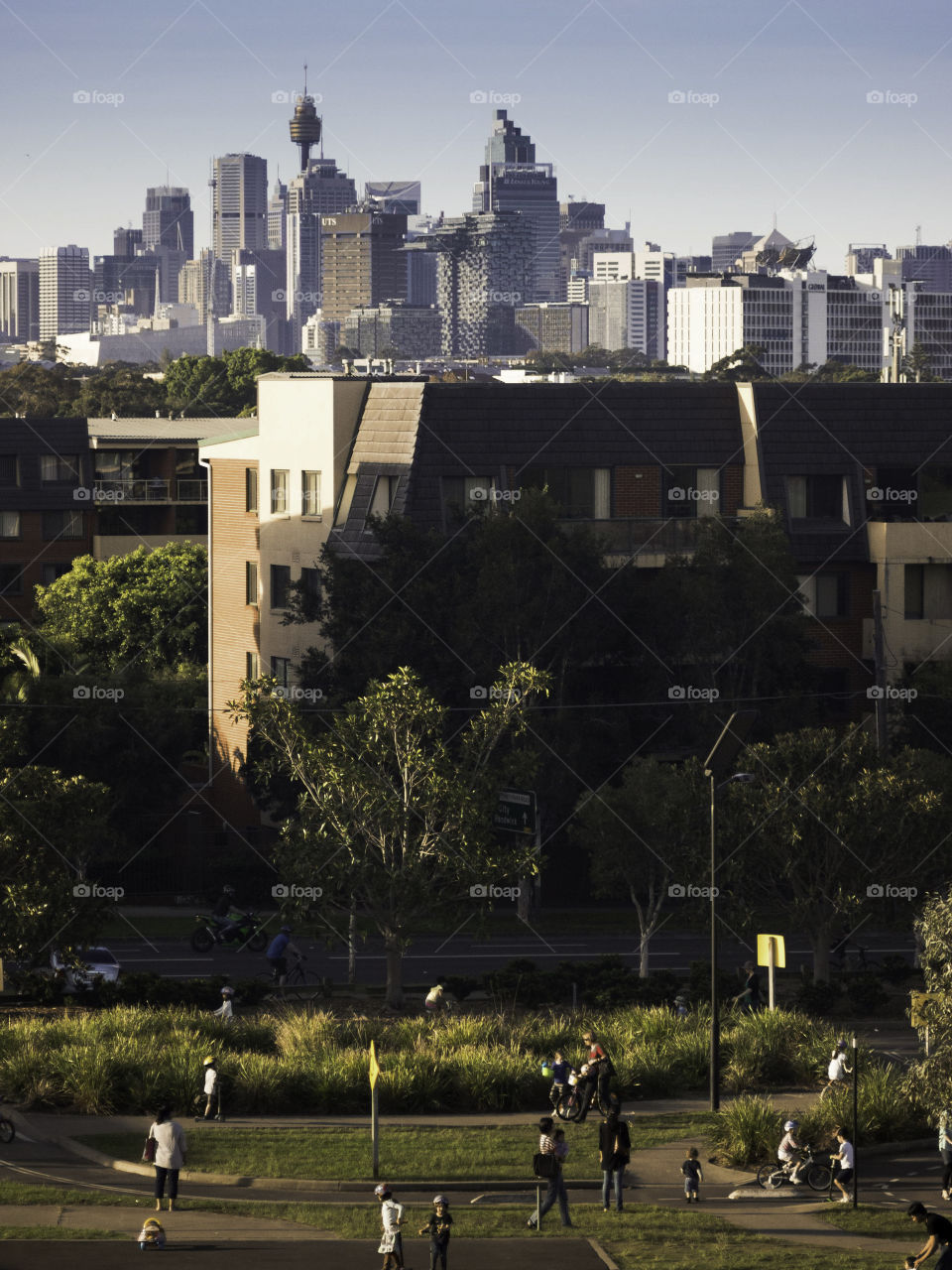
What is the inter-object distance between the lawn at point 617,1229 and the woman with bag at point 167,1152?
1.34 ft

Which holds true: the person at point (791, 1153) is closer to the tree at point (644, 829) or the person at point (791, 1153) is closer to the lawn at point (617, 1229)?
the lawn at point (617, 1229)

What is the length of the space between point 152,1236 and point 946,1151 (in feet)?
33.9

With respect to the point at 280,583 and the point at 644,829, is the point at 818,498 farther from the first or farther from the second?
the point at 644,829

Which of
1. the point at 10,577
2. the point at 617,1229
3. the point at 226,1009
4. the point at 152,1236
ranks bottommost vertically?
the point at 617,1229

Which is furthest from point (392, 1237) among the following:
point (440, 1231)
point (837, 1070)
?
point (837, 1070)

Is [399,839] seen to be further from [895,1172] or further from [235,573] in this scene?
[235,573]

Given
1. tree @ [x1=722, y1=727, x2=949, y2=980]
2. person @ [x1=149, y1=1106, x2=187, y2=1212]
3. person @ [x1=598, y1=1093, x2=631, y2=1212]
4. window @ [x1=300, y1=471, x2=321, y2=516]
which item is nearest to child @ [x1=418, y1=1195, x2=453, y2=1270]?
person @ [x1=598, y1=1093, x2=631, y2=1212]

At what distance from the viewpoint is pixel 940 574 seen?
5744 centimetres

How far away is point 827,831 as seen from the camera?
40375 mm

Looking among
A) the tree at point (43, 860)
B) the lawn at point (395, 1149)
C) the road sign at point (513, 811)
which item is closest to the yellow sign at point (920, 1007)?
the lawn at point (395, 1149)

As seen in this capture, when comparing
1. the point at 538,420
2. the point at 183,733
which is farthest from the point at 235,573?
the point at 538,420

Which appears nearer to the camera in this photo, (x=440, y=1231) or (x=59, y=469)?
(x=440, y=1231)

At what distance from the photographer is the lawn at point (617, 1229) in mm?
22844

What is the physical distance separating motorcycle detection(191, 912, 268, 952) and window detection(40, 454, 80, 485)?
1617 inches
